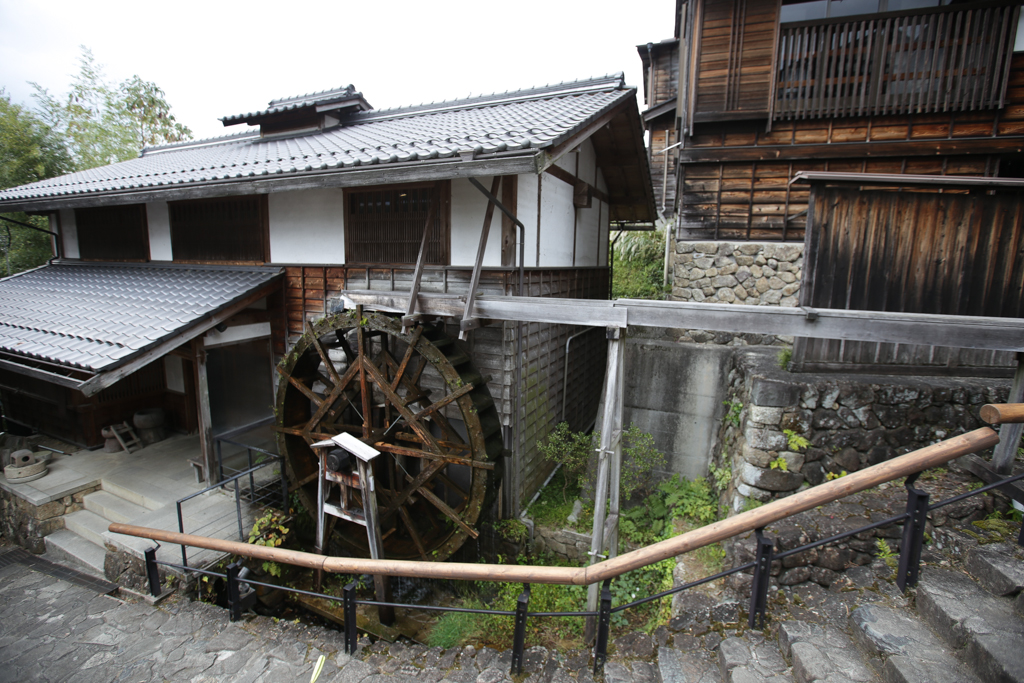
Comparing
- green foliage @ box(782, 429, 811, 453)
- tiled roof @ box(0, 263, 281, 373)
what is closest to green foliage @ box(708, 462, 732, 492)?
green foliage @ box(782, 429, 811, 453)

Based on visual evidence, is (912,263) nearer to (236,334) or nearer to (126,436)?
(236,334)

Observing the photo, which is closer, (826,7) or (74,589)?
(74,589)

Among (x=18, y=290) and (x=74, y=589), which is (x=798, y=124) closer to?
(x=74, y=589)

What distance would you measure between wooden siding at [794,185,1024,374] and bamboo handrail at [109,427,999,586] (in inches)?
92.5

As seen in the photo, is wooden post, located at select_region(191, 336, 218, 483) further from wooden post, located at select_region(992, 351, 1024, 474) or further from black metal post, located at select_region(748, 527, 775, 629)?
wooden post, located at select_region(992, 351, 1024, 474)

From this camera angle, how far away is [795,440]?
191 inches

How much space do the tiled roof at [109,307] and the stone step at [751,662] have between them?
668 centimetres

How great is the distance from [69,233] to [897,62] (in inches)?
627

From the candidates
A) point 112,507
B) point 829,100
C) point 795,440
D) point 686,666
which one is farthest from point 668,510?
point 112,507

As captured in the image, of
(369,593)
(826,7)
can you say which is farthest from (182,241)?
(826,7)

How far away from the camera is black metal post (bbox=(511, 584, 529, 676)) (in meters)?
3.22

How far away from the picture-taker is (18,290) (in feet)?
29.1

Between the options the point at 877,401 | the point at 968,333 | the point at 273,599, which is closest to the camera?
the point at 968,333

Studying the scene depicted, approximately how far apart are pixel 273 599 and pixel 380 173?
5674 mm
